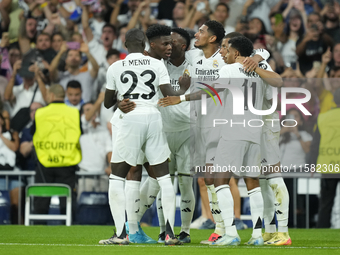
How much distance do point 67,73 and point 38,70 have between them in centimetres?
59

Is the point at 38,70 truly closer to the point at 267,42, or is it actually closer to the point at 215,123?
the point at 267,42

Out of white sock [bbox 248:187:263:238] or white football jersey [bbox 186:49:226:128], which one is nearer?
white sock [bbox 248:187:263:238]

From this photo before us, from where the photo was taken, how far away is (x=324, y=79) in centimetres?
1106

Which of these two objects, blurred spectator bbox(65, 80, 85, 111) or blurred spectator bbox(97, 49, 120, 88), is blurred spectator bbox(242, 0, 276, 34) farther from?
blurred spectator bbox(65, 80, 85, 111)

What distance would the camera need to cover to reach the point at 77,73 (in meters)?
11.9

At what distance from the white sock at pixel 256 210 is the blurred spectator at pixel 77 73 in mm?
6105

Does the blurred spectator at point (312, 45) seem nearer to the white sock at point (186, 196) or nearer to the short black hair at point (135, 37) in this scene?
the white sock at point (186, 196)

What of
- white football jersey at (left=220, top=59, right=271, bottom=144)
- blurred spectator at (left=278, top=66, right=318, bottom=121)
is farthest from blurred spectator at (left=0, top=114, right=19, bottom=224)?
white football jersey at (left=220, top=59, right=271, bottom=144)

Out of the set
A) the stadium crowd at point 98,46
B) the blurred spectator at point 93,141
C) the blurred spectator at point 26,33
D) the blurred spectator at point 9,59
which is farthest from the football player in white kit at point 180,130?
the blurred spectator at point 26,33

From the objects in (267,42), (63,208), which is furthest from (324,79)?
(63,208)

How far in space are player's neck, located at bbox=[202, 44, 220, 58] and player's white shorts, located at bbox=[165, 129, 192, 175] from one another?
1.00 m

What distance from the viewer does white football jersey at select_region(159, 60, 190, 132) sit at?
725cm

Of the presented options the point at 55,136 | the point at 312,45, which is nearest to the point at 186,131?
the point at 55,136

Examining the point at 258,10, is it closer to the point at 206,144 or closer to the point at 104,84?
the point at 104,84
